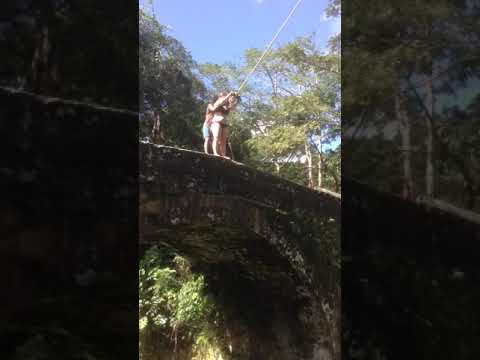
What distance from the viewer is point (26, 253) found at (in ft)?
3.72

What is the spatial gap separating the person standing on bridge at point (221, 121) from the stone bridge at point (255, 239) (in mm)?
486

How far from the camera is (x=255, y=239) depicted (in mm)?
6184

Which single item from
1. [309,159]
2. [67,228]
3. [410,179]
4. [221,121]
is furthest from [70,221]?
[309,159]

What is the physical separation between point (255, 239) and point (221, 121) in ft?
4.76

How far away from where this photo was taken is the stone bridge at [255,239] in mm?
5176

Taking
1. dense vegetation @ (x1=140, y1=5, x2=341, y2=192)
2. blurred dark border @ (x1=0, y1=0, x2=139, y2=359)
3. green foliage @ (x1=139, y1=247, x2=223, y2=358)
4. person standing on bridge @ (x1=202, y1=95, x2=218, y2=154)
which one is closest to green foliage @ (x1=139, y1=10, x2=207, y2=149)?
dense vegetation @ (x1=140, y1=5, x2=341, y2=192)

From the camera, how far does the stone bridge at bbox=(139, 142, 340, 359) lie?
5176 millimetres

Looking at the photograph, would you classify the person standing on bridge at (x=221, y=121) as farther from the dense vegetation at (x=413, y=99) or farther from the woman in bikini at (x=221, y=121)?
the dense vegetation at (x=413, y=99)

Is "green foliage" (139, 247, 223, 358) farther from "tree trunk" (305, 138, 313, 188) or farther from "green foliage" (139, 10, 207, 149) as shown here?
"tree trunk" (305, 138, 313, 188)

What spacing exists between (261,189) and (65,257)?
15.4 ft

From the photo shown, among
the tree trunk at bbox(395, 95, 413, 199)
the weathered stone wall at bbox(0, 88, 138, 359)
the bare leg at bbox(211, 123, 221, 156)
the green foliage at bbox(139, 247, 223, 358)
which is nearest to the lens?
the weathered stone wall at bbox(0, 88, 138, 359)

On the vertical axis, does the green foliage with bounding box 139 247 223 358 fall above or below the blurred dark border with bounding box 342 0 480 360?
below

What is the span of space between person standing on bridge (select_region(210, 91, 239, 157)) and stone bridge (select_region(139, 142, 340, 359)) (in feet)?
1.59

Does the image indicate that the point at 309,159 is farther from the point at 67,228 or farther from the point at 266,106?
the point at 67,228
